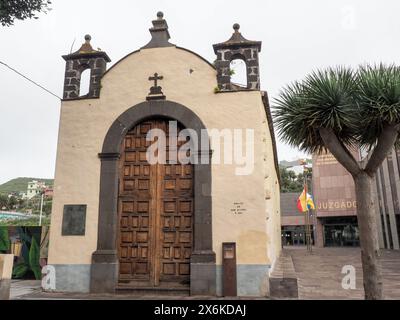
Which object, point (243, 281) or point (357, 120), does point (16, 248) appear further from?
point (357, 120)

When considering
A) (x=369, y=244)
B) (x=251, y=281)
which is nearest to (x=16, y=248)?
(x=251, y=281)

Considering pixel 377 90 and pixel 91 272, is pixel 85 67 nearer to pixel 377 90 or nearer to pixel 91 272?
pixel 91 272

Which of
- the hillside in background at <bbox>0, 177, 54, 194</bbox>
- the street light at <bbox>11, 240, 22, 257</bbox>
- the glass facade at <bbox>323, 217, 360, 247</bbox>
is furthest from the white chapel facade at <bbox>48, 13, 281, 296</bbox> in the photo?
the hillside in background at <bbox>0, 177, 54, 194</bbox>

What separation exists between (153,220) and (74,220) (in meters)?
2.08

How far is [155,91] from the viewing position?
32.1ft

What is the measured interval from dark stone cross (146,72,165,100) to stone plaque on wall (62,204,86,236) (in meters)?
3.38

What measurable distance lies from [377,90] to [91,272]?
7555 millimetres

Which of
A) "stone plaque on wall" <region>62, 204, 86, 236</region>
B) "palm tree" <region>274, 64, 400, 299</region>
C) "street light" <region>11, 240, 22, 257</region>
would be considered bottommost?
"street light" <region>11, 240, 22, 257</region>

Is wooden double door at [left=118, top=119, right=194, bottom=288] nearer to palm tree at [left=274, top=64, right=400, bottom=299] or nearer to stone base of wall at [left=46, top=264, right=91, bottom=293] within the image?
stone base of wall at [left=46, top=264, right=91, bottom=293]

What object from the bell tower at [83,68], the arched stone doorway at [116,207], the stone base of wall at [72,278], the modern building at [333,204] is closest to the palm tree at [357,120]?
the arched stone doorway at [116,207]

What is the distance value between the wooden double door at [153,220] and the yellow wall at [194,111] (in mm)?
732

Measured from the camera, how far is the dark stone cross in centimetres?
973
